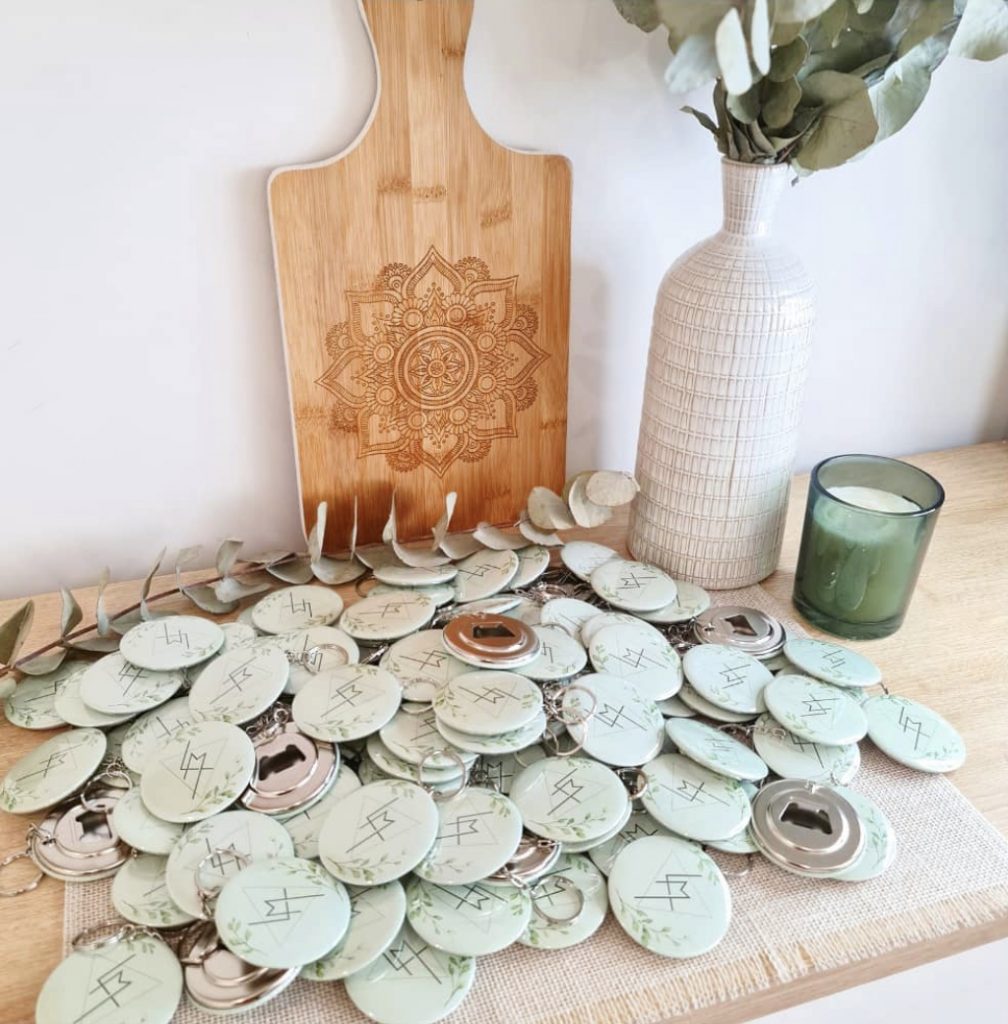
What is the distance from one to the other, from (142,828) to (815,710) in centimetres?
43

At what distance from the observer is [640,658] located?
2.29 feet

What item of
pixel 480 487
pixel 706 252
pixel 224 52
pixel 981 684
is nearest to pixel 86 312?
pixel 224 52

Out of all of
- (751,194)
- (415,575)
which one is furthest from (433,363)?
(751,194)

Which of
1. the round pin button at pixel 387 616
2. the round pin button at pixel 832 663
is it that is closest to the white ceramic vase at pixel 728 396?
the round pin button at pixel 832 663

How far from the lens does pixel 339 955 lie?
503mm

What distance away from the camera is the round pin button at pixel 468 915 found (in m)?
0.51

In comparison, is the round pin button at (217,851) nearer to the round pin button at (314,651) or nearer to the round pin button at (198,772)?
the round pin button at (198,772)

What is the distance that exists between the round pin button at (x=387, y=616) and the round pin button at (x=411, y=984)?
0.24 metres

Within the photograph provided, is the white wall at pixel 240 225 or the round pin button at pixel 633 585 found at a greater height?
the white wall at pixel 240 225

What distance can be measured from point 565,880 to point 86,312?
527 mm

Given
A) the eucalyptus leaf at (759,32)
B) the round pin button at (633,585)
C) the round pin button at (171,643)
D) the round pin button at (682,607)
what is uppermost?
the eucalyptus leaf at (759,32)

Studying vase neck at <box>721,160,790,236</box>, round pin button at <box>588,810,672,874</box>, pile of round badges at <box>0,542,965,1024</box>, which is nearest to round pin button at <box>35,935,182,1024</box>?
pile of round badges at <box>0,542,965,1024</box>

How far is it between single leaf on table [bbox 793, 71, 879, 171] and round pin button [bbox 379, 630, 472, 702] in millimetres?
421

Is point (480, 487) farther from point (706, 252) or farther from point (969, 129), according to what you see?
point (969, 129)
